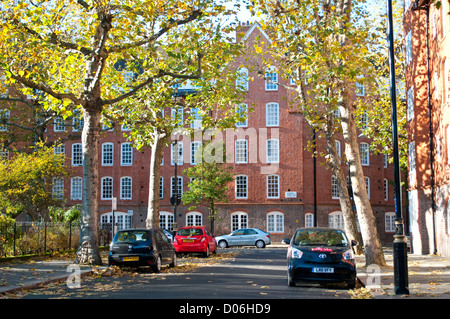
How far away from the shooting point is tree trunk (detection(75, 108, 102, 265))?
71.3 ft

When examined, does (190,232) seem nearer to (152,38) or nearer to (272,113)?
(152,38)

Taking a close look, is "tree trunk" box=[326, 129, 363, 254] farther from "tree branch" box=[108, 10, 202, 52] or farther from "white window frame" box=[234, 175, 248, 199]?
"white window frame" box=[234, 175, 248, 199]

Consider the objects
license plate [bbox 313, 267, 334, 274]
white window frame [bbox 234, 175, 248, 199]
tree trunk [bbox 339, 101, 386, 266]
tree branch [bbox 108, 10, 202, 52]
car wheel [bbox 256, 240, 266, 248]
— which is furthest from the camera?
white window frame [bbox 234, 175, 248, 199]

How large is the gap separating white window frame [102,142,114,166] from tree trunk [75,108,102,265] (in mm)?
34514

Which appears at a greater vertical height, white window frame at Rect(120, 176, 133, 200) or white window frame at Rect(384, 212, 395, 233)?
white window frame at Rect(120, 176, 133, 200)

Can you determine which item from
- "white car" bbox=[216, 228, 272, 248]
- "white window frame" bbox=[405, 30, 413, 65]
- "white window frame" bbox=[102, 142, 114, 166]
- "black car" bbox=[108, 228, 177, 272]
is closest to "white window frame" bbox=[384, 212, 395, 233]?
"white car" bbox=[216, 228, 272, 248]

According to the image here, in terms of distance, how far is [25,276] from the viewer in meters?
16.8

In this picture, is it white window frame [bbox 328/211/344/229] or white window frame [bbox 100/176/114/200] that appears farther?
white window frame [bbox 100/176/114/200]

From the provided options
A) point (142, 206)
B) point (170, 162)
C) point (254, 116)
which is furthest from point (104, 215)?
point (254, 116)

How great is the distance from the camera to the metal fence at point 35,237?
23109 mm

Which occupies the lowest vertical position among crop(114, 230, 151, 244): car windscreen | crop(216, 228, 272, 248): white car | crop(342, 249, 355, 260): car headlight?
crop(216, 228, 272, 248): white car

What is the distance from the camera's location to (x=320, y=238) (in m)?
15.6

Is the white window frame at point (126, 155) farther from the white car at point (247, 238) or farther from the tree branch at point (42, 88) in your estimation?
the tree branch at point (42, 88)
